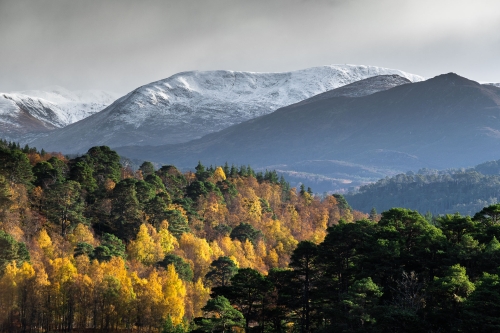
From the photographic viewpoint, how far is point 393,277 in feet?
189

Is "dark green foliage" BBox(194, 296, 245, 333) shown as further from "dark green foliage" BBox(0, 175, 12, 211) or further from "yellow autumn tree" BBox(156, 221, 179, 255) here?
"dark green foliage" BBox(0, 175, 12, 211)

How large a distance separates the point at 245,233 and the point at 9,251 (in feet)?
185

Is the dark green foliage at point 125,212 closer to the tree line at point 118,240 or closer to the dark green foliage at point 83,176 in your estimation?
the tree line at point 118,240

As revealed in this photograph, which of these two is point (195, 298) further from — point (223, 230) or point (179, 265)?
point (223, 230)

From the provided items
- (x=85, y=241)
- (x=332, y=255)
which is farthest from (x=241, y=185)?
(x=332, y=255)

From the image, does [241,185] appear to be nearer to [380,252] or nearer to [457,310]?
[380,252]

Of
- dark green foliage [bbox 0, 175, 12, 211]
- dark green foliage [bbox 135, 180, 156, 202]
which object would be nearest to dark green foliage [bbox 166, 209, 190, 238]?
dark green foliage [bbox 135, 180, 156, 202]

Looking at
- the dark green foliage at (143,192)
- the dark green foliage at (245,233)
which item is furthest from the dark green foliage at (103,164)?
the dark green foliage at (245,233)

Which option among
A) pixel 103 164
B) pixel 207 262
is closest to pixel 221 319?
pixel 207 262

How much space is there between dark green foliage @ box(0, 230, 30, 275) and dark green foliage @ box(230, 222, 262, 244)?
175ft

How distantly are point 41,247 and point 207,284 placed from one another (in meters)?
25.5

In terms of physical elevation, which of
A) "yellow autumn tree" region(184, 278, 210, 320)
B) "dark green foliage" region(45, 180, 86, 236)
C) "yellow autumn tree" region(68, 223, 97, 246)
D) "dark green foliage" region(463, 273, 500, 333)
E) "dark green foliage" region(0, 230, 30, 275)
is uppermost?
"dark green foliage" region(45, 180, 86, 236)

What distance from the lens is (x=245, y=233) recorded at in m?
127

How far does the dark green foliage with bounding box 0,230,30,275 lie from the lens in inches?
3116
